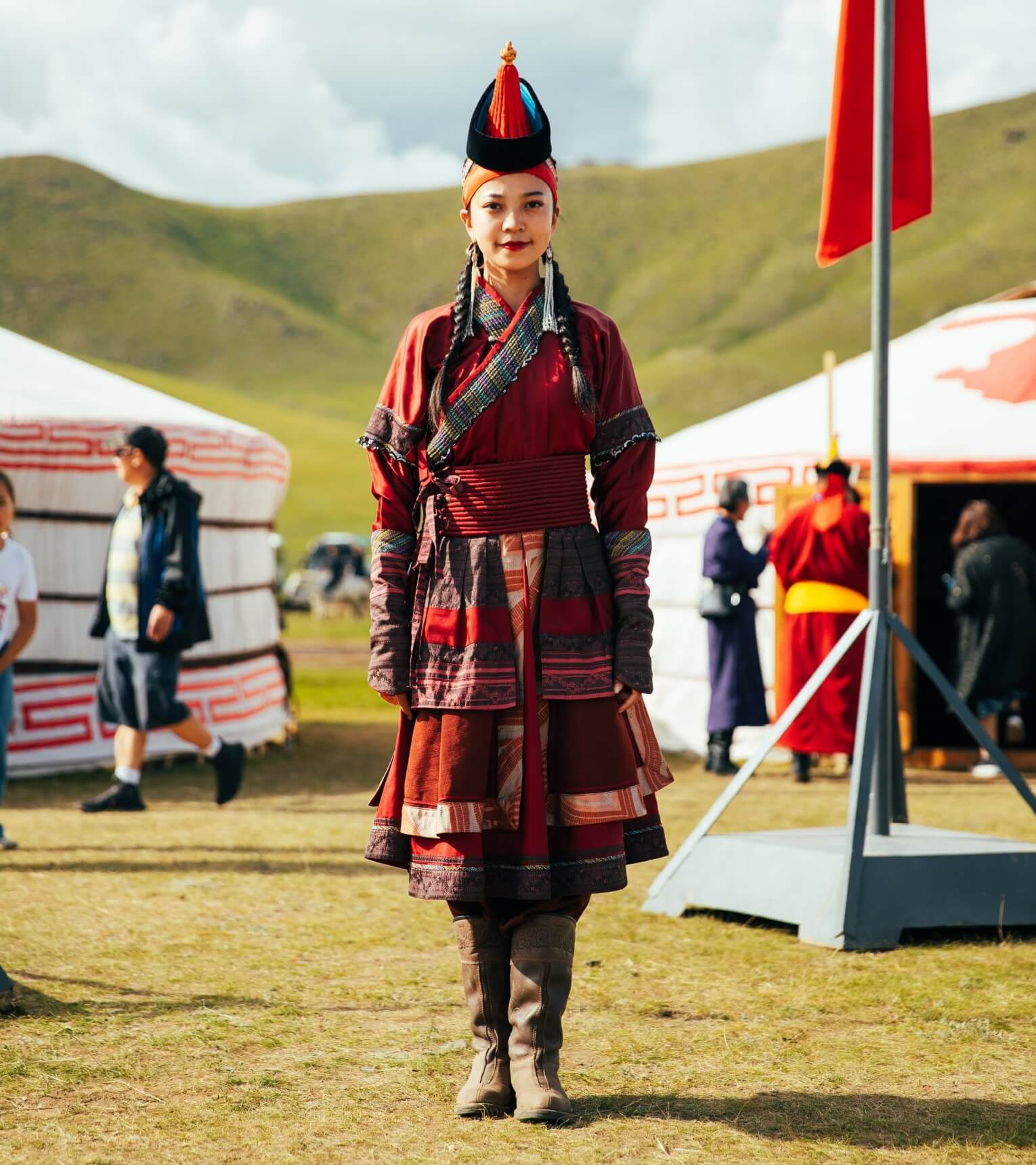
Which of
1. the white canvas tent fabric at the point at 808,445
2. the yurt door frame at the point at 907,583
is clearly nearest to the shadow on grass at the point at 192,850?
the yurt door frame at the point at 907,583

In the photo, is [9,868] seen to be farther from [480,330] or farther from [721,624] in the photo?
[721,624]

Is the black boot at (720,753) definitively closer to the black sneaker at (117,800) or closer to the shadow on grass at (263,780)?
the shadow on grass at (263,780)

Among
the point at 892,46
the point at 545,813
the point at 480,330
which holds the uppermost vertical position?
the point at 892,46

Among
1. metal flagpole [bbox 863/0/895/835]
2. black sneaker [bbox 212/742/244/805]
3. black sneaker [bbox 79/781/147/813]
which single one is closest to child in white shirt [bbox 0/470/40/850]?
black sneaker [bbox 79/781/147/813]

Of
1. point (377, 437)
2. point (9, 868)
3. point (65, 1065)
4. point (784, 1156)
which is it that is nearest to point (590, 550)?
point (377, 437)

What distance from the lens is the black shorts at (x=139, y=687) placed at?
605cm

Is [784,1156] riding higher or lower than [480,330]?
lower

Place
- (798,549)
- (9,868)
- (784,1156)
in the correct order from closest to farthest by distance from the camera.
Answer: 1. (784,1156)
2. (9,868)
3. (798,549)

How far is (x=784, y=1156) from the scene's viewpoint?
2.43 m

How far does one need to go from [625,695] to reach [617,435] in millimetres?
438

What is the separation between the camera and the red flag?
13.6 ft

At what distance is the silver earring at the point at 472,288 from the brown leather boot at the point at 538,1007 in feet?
3.19

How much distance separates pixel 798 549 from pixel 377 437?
4783mm

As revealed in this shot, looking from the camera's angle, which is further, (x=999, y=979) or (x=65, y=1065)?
(x=999, y=979)
